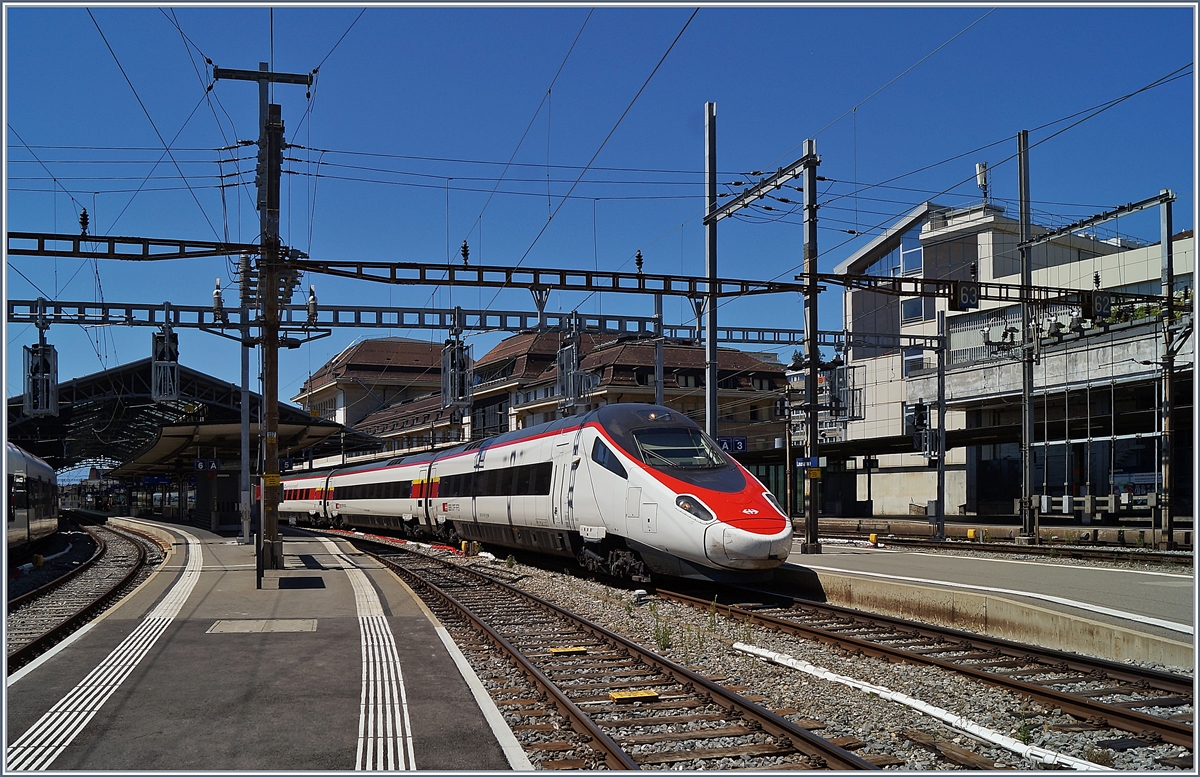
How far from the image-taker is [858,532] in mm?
38656

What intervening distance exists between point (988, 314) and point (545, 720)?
134 ft

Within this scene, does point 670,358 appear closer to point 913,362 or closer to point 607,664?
point 913,362

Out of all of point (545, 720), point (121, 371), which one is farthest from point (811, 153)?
point (121, 371)

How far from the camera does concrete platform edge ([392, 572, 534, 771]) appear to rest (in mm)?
6520

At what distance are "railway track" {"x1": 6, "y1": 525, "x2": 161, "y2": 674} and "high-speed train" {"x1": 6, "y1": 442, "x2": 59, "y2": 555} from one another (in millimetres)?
1541

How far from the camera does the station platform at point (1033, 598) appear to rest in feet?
33.1

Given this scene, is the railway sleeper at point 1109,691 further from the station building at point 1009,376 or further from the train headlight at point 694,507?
the station building at point 1009,376

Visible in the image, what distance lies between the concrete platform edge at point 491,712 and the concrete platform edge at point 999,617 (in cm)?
618

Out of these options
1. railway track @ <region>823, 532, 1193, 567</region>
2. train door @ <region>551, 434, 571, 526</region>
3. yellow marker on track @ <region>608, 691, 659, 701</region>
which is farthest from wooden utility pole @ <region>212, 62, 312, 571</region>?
railway track @ <region>823, 532, 1193, 567</region>

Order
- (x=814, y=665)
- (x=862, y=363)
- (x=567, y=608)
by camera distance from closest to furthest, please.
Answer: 1. (x=814, y=665)
2. (x=567, y=608)
3. (x=862, y=363)

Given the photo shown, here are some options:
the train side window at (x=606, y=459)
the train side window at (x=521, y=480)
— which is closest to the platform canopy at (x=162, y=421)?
the train side window at (x=521, y=480)

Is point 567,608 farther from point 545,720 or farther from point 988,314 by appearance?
point 988,314

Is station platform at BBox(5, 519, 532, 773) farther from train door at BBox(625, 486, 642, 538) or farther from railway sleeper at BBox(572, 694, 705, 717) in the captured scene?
train door at BBox(625, 486, 642, 538)

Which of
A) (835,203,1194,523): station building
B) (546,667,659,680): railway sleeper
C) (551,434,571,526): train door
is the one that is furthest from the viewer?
(835,203,1194,523): station building
